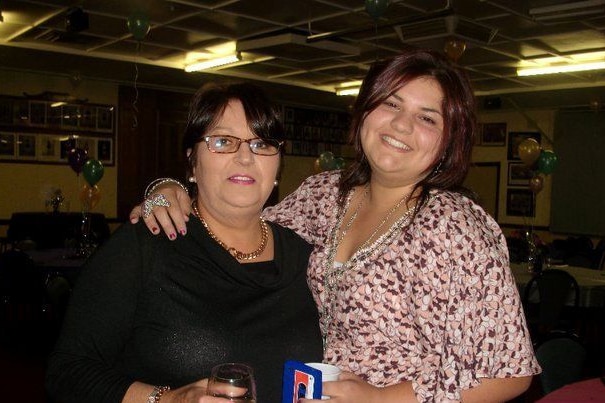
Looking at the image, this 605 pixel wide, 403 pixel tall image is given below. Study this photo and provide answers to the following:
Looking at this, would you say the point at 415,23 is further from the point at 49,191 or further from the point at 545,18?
the point at 49,191

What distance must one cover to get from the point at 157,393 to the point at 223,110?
2.62 ft

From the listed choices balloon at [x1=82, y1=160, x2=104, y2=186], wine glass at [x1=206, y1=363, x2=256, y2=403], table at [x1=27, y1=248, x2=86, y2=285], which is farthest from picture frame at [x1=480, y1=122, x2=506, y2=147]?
wine glass at [x1=206, y1=363, x2=256, y2=403]

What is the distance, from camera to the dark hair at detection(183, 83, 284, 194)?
1.73m

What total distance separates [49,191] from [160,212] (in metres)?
10.1

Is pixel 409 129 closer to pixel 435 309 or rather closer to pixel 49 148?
pixel 435 309

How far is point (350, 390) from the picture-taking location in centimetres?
148

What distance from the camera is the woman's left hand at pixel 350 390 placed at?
145 cm

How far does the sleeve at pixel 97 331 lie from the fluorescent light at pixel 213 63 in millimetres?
7582

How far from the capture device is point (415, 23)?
21.1 feet

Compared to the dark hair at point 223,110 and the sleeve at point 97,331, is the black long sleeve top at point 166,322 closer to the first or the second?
the sleeve at point 97,331

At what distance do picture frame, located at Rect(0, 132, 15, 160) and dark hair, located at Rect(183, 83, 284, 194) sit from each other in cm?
1007

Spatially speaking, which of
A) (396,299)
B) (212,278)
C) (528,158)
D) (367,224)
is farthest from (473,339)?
(528,158)

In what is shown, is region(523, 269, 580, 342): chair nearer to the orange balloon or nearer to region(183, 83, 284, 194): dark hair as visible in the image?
the orange balloon

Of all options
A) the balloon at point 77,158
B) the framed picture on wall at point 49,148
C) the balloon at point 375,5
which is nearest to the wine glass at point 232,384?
the balloon at point 375,5
